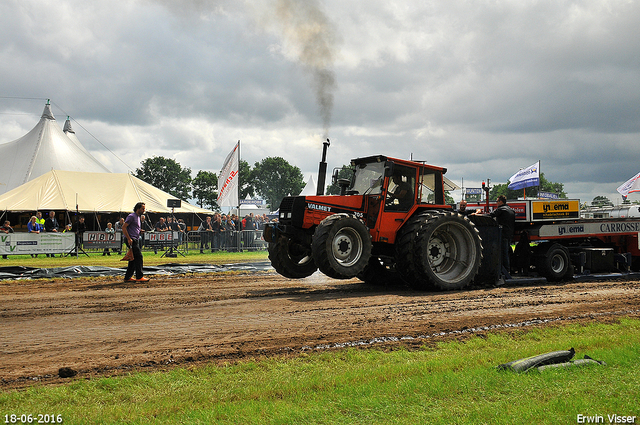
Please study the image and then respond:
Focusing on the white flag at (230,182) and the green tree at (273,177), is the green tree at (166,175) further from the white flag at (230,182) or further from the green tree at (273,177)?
the white flag at (230,182)

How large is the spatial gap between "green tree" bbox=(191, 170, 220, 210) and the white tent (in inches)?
1949

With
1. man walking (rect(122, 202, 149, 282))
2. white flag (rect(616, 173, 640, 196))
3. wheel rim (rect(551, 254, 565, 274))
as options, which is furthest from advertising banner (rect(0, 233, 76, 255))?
white flag (rect(616, 173, 640, 196))

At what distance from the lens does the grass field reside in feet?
11.2

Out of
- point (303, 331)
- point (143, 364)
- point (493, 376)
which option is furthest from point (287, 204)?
point (493, 376)

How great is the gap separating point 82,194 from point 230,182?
11.3 meters

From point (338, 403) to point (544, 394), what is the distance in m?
1.60

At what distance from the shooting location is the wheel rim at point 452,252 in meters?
10.4

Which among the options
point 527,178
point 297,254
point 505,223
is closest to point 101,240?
point 297,254

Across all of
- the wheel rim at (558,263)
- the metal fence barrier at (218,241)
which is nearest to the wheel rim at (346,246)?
the wheel rim at (558,263)

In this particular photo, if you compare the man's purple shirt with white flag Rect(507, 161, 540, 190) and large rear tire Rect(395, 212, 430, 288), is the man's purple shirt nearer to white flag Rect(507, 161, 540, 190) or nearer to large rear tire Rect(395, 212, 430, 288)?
large rear tire Rect(395, 212, 430, 288)

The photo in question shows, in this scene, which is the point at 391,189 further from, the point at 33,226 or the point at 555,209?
the point at 33,226

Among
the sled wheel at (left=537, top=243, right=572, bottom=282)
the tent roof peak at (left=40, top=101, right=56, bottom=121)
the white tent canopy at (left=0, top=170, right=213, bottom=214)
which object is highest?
the tent roof peak at (left=40, top=101, right=56, bottom=121)

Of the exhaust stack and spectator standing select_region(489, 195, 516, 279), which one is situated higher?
the exhaust stack

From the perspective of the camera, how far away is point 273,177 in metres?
103
